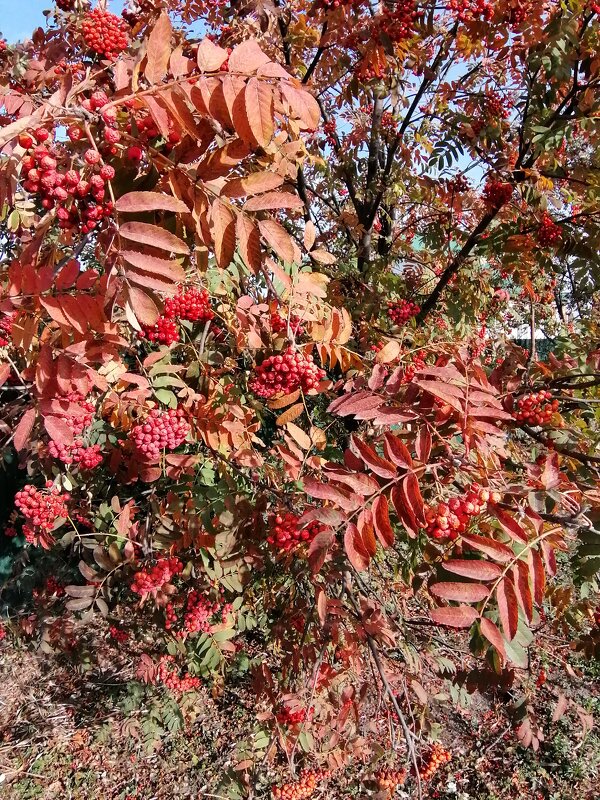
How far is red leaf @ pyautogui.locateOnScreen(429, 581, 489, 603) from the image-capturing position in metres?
1.43

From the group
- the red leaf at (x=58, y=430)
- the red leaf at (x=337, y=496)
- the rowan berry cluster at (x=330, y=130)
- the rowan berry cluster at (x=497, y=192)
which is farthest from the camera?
the rowan berry cluster at (x=330, y=130)

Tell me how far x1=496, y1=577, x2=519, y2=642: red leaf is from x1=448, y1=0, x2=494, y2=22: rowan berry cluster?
385 centimetres

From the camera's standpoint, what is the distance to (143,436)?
7.63 ft

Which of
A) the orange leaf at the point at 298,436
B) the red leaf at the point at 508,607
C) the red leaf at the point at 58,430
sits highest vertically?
the red leaf at the point at 58,430

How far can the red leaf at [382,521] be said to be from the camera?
154cm

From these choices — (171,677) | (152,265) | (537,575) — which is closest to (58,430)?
(152,265)

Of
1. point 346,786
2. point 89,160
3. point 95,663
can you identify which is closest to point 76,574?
point 95,663

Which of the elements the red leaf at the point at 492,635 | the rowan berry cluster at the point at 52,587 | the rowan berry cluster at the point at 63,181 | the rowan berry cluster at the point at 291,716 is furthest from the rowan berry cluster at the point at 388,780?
the rowan berry cluster at the point at 52,587

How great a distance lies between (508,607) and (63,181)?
1.63 m

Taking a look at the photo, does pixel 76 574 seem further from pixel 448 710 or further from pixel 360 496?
pixel 360 496

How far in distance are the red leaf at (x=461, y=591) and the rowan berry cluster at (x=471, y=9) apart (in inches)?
152

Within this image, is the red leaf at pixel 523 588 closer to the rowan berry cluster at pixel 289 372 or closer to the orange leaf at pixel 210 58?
the rowan berry cluster at pixel 289 372

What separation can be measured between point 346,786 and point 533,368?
3.40m

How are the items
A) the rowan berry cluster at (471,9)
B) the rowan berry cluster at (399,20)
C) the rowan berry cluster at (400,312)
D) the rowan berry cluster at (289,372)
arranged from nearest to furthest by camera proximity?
1. the rowan berry cluster at (289,372)
2. the rowan berry cluster at (399,20)
3. the rowan berry cluster at (471,9)
4. the rowan berry cluster at (400,312)
